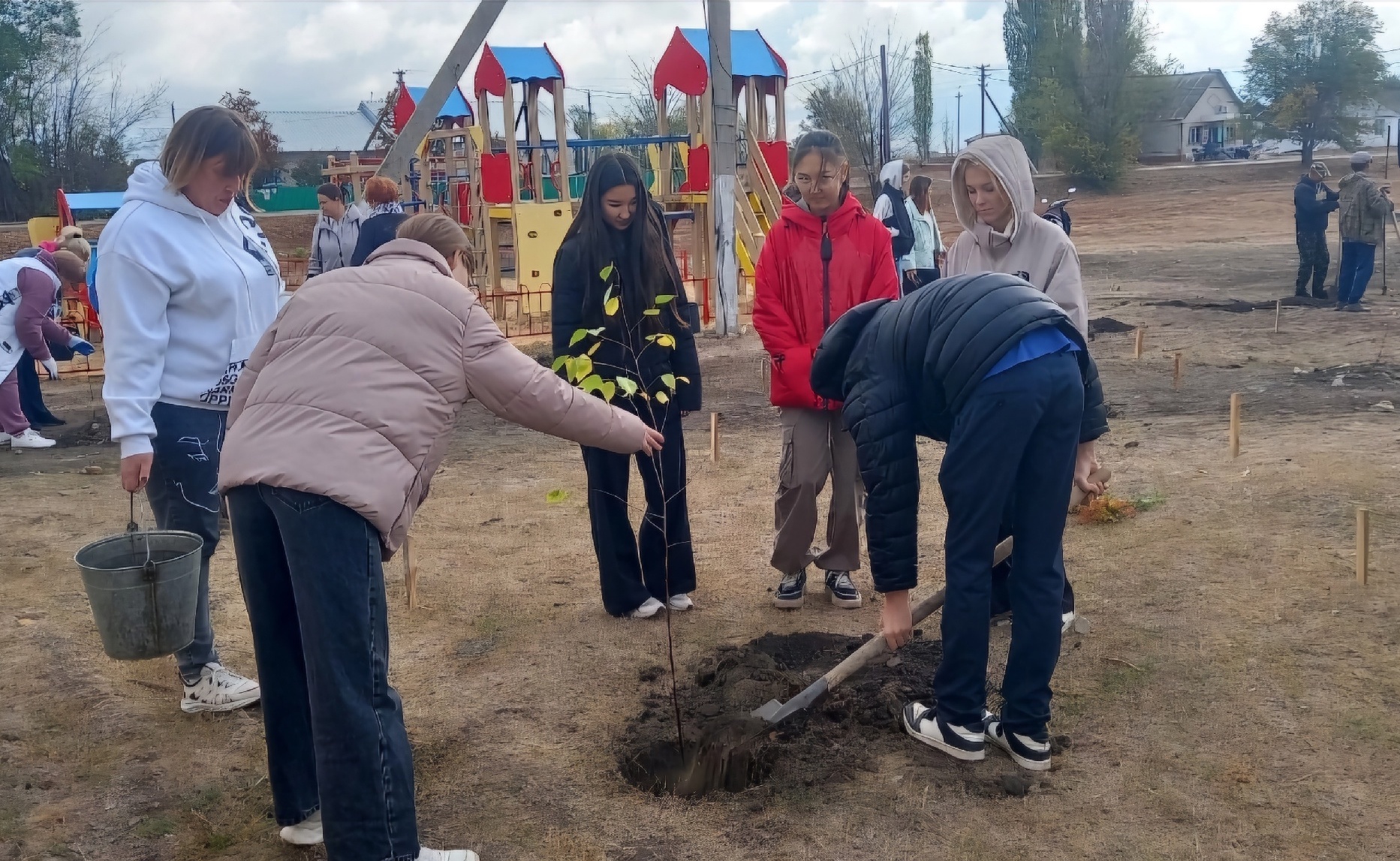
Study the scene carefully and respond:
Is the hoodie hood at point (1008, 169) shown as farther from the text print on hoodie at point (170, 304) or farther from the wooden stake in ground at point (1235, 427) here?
the wooden stake in ground at point (1235, 427)

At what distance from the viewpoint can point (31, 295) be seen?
8367 mm

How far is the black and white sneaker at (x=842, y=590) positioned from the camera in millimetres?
4684

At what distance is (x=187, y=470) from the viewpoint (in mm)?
3406

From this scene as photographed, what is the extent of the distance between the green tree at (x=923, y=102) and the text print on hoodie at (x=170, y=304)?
46.2m

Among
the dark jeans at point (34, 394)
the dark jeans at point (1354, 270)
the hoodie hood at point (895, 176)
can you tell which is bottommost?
the dark jeans at point (34, 394)

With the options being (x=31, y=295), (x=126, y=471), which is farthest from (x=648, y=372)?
(x=31, y=295)

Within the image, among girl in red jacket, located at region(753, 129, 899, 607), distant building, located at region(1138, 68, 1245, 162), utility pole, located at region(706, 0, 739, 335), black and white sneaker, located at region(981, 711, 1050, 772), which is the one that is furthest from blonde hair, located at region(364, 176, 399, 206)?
distant building, located at region(1138, 68, 1245, 162)

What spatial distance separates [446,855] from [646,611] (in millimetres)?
1960

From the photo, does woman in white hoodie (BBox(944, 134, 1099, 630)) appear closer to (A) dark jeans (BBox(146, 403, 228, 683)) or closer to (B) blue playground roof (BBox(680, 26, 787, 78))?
(A) dark jeans (BBox(146, 403, 228, 683))

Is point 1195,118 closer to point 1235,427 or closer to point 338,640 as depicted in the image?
point 1235,427

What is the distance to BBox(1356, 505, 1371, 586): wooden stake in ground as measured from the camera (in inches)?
171

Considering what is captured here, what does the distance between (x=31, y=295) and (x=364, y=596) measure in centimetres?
750

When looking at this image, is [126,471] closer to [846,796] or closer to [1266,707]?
[846,796]

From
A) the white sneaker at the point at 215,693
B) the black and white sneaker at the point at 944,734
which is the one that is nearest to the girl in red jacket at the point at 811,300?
the black and white sneaker at the point at 944,734
